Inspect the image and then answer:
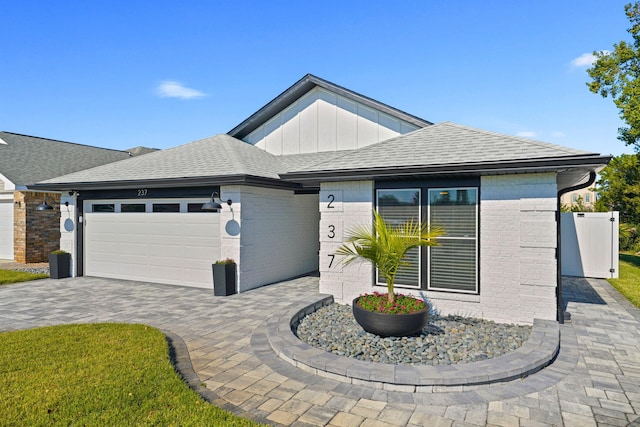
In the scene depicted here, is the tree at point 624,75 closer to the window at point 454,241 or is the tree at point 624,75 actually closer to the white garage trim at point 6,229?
the window at point 454,241

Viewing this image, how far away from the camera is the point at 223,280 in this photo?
8375mm

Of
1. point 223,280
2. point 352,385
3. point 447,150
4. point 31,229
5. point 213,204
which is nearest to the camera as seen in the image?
point 352,385

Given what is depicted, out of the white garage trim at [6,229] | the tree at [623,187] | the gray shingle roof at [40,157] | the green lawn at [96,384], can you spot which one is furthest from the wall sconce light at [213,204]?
the tree at [623,187]

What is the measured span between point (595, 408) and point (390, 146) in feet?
18.8

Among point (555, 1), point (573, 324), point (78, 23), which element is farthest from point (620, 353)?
point (78, 23)

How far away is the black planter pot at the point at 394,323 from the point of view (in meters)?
5.07

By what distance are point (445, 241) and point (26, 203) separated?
15.9 m

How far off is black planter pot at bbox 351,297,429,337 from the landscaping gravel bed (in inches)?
6.3

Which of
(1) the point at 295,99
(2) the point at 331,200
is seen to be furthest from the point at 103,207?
(2) the point at 331,200

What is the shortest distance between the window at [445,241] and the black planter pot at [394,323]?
1.64 meters

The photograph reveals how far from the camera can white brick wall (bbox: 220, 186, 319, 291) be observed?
8781mm

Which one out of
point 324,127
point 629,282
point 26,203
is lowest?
point 629,282

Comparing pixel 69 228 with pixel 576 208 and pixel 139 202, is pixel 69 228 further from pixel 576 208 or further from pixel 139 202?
pixel 576 208

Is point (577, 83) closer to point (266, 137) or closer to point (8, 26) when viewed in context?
point (266, 137)
